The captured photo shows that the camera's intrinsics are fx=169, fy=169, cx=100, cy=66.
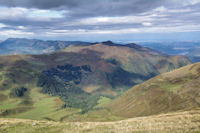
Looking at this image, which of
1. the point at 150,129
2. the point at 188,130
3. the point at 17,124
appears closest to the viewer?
the point at 188,130

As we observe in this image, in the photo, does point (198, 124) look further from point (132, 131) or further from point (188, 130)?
point (132, 131)

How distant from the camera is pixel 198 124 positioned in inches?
1657

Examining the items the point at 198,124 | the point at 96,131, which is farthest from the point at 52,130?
the point at 198,124

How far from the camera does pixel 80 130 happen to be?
159 ft

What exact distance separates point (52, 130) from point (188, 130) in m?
36.8

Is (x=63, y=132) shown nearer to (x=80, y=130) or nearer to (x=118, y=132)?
(x=80, y=130)

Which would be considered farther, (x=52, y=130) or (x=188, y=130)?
(x=52, y=130)

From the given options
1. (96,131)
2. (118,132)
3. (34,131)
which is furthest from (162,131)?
(34,131)

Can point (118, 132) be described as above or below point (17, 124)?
above

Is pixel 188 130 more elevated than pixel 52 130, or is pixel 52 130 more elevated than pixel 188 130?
pixel 188 130

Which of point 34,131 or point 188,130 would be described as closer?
point 188,130

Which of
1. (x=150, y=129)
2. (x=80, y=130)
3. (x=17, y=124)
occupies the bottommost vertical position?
(x=17, y=124)

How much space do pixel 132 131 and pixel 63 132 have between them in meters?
19.8

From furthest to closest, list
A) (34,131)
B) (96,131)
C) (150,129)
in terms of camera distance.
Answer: (34,131) → (96,131) → (150,129)
